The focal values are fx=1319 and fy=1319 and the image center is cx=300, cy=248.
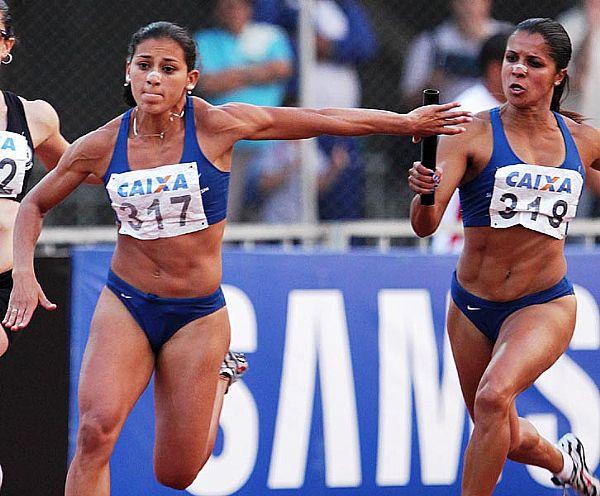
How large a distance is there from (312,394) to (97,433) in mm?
2271

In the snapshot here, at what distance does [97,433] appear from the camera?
18.0ft

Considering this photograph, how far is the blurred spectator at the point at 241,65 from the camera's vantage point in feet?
28.6

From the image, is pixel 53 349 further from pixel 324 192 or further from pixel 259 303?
pixel 324 192

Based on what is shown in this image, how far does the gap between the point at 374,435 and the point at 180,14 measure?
3.11 meters

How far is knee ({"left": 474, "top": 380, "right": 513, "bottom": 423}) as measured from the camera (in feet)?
19.0

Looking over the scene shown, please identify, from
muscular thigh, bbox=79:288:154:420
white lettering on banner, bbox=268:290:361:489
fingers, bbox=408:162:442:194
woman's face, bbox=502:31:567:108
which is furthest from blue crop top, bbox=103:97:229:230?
white lettering on banner, bbox=268:290:361:489

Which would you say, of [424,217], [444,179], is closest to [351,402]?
[424,217]

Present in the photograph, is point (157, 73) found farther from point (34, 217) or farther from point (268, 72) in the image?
point (268, 72)

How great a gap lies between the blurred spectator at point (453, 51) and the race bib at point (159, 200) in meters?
4.07

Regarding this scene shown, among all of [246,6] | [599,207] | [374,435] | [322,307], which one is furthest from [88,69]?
[599,207]

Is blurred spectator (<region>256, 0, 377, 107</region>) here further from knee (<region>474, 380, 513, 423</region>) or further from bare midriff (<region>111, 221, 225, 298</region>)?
knee (<region>474, 380, 513, 423</region>)

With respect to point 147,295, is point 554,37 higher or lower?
higher

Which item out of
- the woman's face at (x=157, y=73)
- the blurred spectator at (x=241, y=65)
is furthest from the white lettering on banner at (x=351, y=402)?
the woman's face at (x=157, y=73)

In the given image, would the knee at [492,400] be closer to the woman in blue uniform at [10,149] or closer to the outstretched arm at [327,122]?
the outstretched arm at [327,122]
